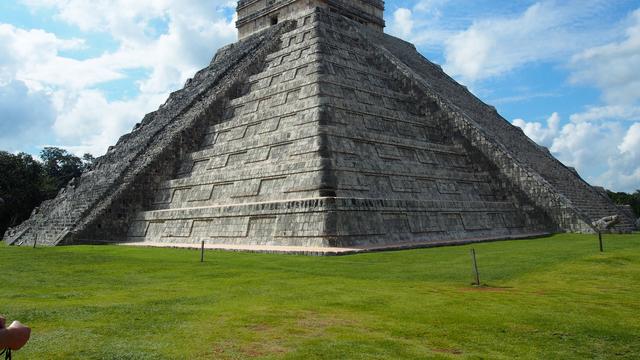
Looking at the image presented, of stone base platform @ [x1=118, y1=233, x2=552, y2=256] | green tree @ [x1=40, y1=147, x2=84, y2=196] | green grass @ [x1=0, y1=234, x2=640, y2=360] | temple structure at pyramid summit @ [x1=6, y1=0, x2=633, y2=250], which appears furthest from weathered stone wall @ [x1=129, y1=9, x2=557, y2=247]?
green tree @ [x1=40, y1=147, x2=84, y2=196]

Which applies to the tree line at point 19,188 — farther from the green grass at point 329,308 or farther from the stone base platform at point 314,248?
the green grass at point 329,308

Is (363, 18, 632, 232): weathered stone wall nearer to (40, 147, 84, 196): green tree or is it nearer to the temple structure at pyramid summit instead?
the temple structure at pyramid summit

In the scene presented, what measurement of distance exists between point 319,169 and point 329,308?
8191 mm

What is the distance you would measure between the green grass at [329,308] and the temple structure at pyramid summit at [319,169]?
3.67 meters

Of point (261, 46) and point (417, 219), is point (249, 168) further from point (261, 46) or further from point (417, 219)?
point (261, 46)

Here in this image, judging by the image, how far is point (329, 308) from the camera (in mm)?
6195

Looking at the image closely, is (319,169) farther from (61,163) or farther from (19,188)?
(61,163)

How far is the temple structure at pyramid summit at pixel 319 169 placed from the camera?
47.1 ft

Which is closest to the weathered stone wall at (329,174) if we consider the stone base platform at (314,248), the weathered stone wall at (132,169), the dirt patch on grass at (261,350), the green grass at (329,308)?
the stone base platform at (314,248)

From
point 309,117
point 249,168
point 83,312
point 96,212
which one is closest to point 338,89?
point 309,117

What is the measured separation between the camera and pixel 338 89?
714 inches

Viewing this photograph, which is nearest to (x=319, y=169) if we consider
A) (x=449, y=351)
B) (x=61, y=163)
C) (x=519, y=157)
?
(x=449, y=351)

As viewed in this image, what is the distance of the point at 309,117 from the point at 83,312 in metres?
11.3

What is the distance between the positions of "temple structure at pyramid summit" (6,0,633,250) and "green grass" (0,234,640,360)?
12.0ft
